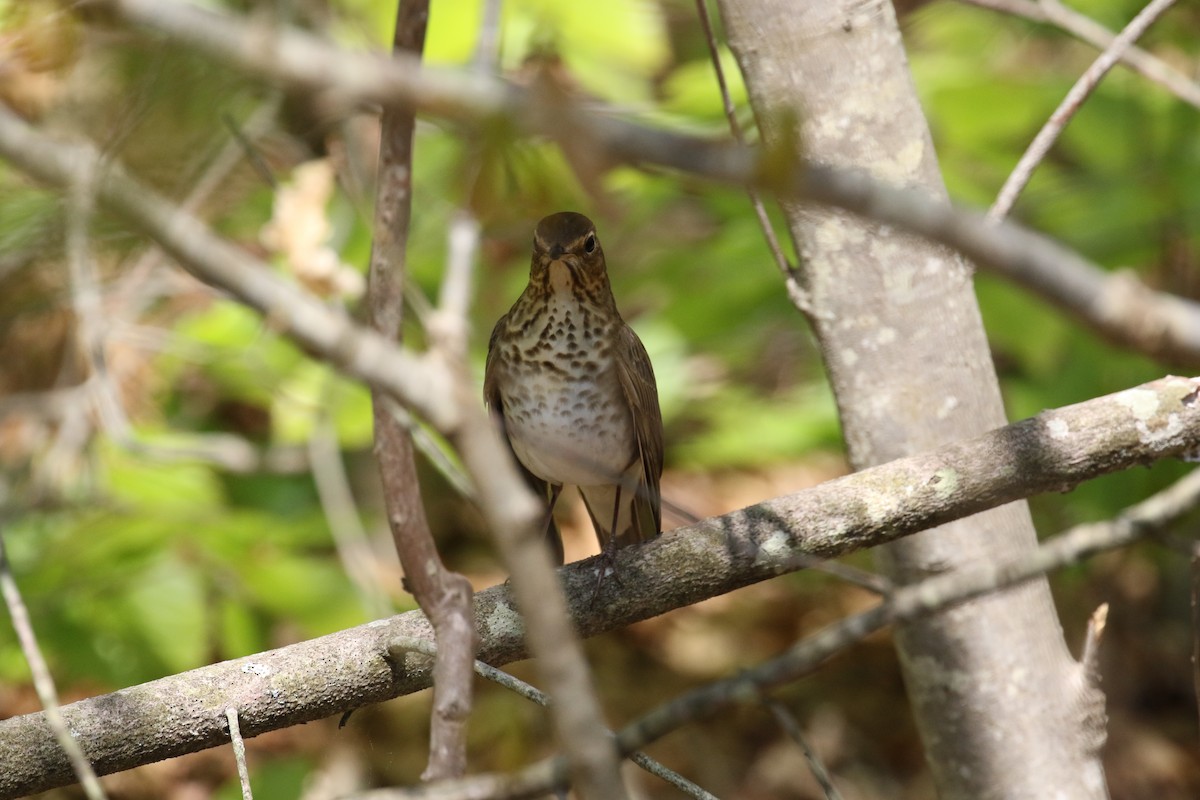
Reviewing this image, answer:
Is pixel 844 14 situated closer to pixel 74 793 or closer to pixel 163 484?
pixel 163 484

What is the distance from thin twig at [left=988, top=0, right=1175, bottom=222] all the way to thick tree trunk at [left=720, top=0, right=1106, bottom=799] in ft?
0.63

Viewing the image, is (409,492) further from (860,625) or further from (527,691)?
(860,625)

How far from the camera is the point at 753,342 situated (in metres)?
5.07

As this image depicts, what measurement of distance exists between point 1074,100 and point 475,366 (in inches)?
82.4

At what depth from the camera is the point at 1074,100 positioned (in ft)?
8.85

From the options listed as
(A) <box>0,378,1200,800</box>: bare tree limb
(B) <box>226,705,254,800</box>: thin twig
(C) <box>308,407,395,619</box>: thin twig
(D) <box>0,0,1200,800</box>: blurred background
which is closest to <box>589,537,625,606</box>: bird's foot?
(A) <box>0,378,1200,800</box>: bare tree limb

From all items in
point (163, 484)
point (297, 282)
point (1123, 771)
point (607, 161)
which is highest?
point (297, 282)

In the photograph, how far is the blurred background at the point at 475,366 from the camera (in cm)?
273

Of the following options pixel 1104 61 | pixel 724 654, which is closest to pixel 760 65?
pixel 1104 61

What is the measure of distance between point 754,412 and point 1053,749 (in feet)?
8.40

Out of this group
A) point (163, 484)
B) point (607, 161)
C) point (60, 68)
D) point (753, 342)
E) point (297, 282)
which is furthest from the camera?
point (753, 342)

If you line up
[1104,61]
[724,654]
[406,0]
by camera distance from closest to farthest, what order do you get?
[406,0]
[1104,61]
[724,654]

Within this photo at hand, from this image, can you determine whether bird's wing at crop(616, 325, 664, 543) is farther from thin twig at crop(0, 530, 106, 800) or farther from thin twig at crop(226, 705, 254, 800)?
thin twig at crop(0, 530, 106, 800)

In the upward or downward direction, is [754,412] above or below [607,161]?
above
